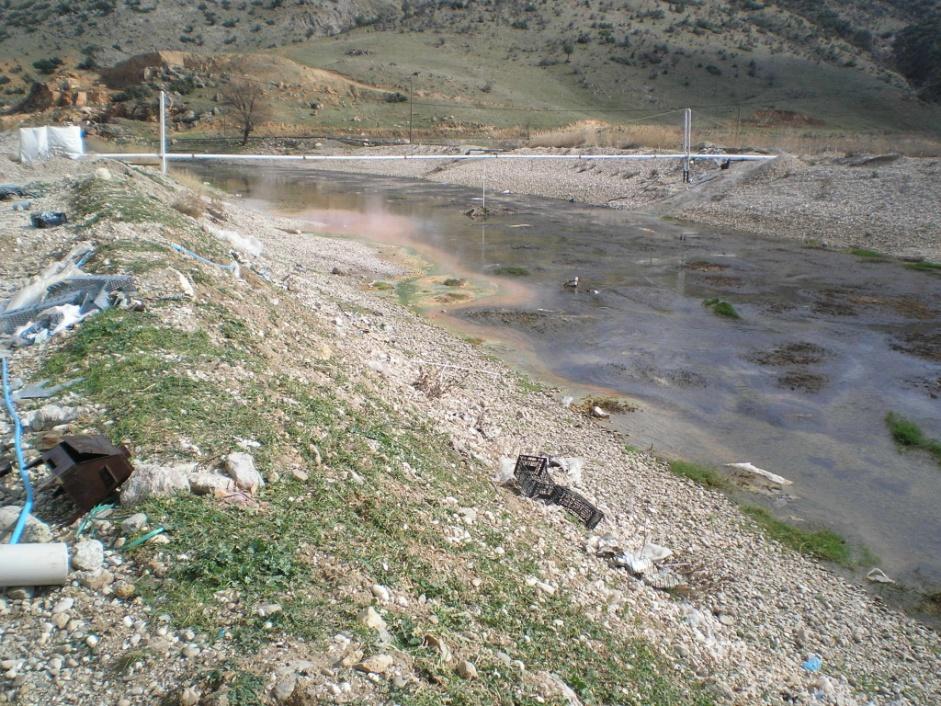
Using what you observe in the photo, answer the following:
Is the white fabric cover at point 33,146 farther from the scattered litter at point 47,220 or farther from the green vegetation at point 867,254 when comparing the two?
the green vegetation at point 867,254

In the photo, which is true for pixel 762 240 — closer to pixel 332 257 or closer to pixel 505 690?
pixel 332 257

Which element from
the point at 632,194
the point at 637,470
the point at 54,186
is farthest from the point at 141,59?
the point at 637,470

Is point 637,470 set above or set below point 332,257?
below

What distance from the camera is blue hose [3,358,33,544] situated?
4.37 m

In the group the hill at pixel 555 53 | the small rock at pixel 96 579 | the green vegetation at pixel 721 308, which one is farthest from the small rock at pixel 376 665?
the hill at pixel 555 53

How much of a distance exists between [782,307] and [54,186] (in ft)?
55.4

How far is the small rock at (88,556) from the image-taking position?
13.6 ft

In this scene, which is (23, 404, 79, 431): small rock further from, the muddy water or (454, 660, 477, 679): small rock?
the muddy water

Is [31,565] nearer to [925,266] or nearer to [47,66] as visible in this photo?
A: [925,266]

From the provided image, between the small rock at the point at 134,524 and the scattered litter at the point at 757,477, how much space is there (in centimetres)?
713

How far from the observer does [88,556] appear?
418 cm

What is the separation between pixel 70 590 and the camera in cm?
399

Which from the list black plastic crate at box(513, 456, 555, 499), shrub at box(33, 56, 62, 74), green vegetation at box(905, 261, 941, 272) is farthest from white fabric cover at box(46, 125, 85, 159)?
shrub at box(33, 56, 62, 74)

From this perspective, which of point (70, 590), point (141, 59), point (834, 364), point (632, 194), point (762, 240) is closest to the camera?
point (70, 590)
